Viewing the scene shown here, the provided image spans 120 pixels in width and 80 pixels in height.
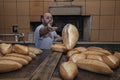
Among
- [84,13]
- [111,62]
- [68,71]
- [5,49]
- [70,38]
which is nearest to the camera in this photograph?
[68,71]

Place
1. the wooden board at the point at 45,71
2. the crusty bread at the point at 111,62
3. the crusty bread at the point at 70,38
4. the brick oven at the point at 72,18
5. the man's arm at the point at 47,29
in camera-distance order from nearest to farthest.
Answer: the wooden board at the point at 45,71 → the crusty bread at the point at 111,62 → the crusty bread at the point at 70,38 → the man's arm at the point at 47,29 → the brick oven at the point at 72,18

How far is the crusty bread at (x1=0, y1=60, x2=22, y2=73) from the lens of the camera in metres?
0.70

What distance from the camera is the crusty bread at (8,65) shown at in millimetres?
704

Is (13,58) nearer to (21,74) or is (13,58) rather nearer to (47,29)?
(21,74)

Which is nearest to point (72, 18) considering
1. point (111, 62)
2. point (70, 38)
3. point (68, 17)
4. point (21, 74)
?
point (68, 17)

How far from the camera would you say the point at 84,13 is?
9.19 feet

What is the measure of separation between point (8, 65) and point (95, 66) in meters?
0.28

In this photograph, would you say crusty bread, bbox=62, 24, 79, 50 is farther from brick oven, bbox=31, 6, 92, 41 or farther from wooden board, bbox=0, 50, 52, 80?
brick oven, bbox=31, 6, 92, 41

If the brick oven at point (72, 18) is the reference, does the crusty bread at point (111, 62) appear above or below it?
below

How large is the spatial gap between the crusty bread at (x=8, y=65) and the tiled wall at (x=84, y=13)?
2.15 m

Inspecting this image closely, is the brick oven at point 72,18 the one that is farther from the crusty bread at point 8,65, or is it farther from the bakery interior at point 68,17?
the crusty bread at point 8,65

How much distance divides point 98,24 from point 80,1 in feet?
1.23

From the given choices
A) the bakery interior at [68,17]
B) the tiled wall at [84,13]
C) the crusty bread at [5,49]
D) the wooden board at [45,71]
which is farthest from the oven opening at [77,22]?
the wooden board at [45,71]

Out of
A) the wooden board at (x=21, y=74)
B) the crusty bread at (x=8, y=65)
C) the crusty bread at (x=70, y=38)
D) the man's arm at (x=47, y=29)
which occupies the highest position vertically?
the man's arm at (x=47, y=29)
